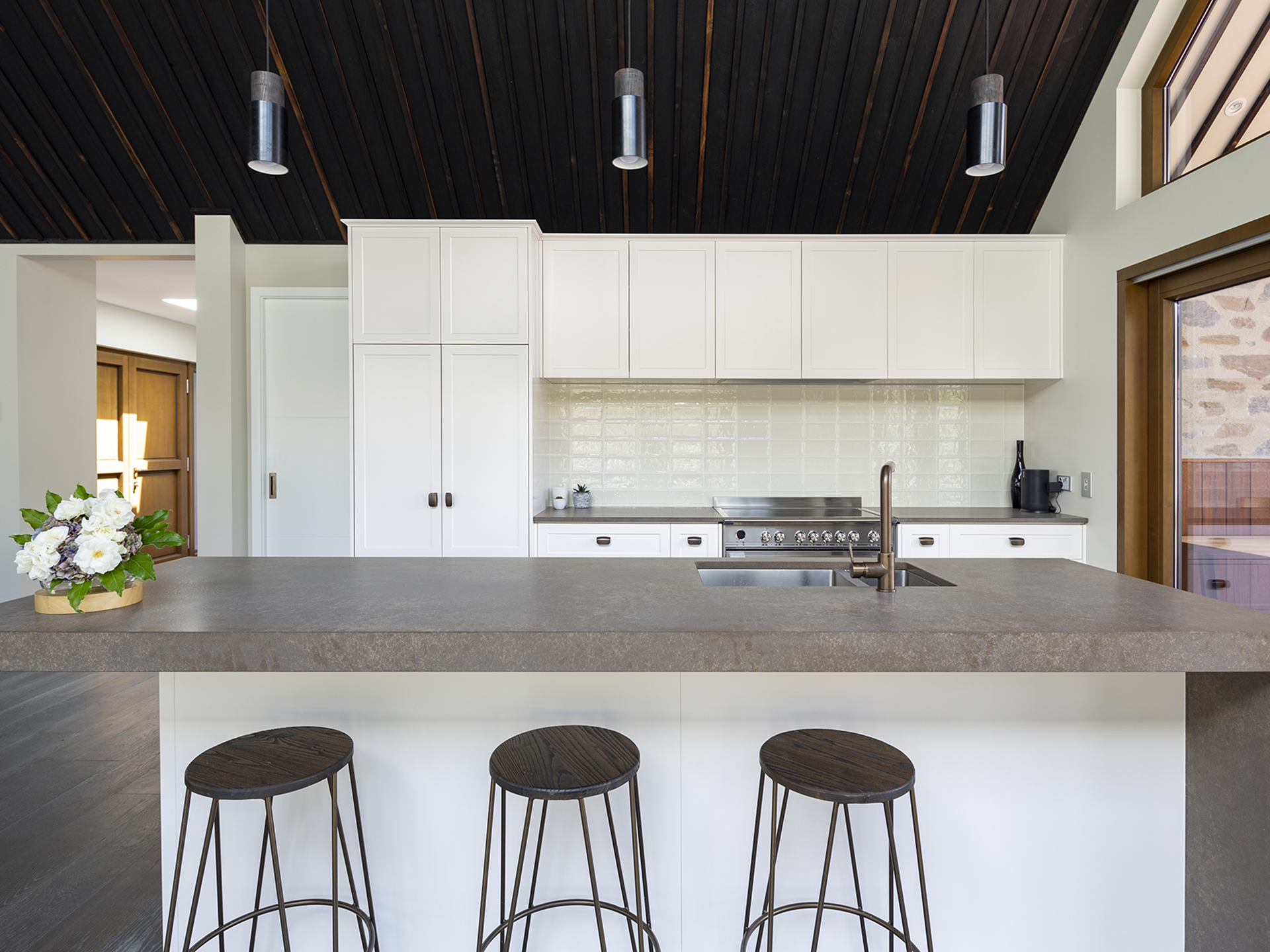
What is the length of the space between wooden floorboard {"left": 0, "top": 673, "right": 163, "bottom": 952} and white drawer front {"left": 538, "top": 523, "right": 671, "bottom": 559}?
6.22 feet

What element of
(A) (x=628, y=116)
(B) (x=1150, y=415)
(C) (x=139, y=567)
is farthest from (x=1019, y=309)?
(C) (x=139, y=567)

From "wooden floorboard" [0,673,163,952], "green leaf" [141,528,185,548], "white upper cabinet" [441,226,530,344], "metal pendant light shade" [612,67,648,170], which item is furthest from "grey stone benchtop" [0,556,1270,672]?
"white upper cabinet" [441,226,530,344]

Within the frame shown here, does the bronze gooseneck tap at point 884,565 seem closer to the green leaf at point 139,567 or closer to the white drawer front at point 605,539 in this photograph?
the green leaf at point 139,567

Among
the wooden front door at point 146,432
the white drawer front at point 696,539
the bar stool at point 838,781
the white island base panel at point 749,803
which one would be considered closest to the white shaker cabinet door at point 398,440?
the white drawer front at point 696,539

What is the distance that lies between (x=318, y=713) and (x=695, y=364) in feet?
8.83

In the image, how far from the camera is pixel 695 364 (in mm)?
3895

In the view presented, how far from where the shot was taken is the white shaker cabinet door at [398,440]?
12.0 ft

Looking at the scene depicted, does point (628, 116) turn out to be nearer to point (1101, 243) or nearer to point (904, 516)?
point (904, 516)

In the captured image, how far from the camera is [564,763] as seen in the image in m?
1.45

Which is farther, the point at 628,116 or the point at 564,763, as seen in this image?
the point at 628,116

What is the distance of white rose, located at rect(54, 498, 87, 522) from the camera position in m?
1.52

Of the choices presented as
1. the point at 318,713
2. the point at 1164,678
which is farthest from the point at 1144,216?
the point at 318,713

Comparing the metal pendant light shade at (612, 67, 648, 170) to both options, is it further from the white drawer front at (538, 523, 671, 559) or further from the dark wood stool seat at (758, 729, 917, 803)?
the white drawer front at (538, 523, 671, 559)

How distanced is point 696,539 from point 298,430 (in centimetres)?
242
